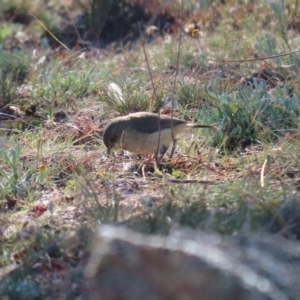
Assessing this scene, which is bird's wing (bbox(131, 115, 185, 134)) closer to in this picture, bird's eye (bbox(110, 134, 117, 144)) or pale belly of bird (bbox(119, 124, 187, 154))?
pale belly of bird (bbox(119, 124, 187, 154))

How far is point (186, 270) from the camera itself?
3.32 metres

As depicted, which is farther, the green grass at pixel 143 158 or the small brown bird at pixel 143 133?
the small brown bird at pixel 143 133

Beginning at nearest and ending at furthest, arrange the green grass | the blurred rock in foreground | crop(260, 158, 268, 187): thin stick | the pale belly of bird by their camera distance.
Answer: the blurred rock in foreground, the green grass, crop(260, 158, 268, 187): thin stick, the pale belly of bird

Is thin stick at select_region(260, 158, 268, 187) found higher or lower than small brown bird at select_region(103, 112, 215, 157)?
higher

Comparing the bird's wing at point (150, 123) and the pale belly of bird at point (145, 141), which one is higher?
the bird's wing at point (150, 123)

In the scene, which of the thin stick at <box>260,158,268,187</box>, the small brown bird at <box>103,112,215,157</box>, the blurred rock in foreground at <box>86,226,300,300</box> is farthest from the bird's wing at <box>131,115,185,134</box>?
the blurred rock in foreground at <box>86,226,300,300</box>

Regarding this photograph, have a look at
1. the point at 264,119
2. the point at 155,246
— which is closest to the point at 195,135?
the point at 264,119

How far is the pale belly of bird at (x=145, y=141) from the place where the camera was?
20.4 ft

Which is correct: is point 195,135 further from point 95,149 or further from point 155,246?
point 155,246

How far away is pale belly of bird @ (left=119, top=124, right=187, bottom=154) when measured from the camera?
622cm

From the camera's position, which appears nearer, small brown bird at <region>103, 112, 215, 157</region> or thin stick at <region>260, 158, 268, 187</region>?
thin stick at <region>260, 158, 268, 187</region>

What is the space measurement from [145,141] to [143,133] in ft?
0.21

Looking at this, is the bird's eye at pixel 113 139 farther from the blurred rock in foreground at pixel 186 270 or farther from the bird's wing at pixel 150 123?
the blurred rock in foreground at pixel 186 270

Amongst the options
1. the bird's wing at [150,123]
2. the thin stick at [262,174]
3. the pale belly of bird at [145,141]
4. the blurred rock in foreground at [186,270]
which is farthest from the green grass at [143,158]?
the blurred rock in foreground at [186,270]
